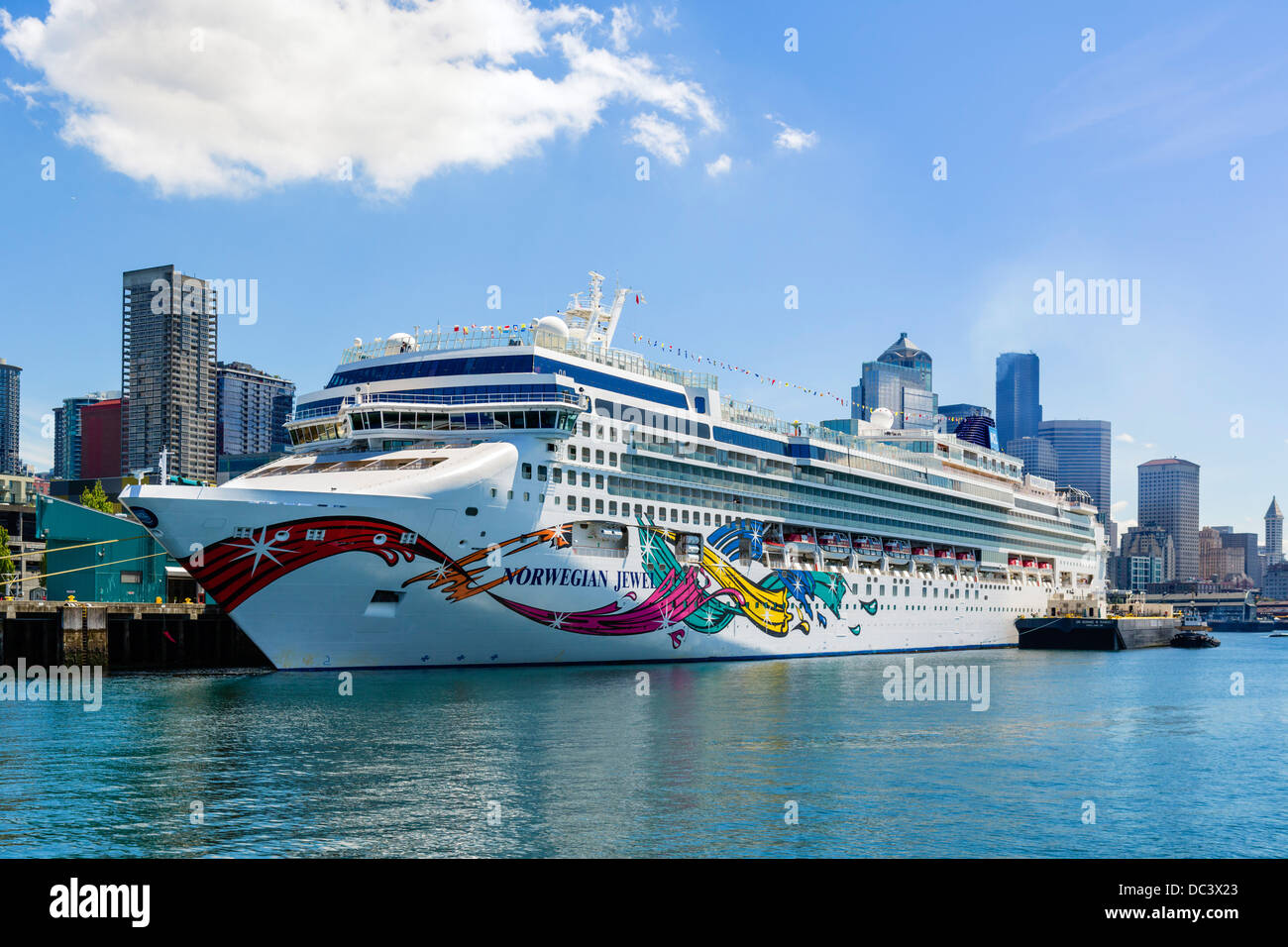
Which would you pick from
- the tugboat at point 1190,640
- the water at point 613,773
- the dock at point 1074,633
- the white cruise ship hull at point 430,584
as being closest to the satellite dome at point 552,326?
the white cruise ship hull at point 430,584

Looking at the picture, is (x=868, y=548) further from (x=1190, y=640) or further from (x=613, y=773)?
(x=1190, y=640)

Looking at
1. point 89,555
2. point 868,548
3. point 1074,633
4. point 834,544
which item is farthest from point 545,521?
point 1074,633

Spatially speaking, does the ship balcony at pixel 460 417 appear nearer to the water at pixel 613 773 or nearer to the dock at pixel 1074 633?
the water at pixel 613 773

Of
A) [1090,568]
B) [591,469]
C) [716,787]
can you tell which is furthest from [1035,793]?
[1090,568]

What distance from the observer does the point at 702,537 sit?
5891cm

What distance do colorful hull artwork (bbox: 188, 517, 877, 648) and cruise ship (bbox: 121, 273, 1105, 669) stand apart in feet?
0.28

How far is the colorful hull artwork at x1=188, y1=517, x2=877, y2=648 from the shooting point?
4222cm

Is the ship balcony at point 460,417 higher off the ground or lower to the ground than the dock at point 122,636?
higher

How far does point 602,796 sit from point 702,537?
35736mm

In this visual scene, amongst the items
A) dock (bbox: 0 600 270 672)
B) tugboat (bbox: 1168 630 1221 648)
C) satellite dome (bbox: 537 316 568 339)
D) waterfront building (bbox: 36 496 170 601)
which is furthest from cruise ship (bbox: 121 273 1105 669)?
tugboat (bbox: 1168 630 1221 648)

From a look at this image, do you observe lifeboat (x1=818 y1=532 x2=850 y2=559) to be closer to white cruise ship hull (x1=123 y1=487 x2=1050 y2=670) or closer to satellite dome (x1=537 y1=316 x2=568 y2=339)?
white cruise ship hull (x1=123 y1=487 x2=1050 y2=670)

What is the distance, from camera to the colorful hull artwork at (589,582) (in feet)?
139

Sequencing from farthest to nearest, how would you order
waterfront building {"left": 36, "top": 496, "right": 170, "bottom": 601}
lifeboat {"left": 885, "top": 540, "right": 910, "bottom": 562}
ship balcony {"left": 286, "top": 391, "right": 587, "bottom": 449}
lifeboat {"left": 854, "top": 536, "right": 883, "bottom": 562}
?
lifeboat {"left": 885, "top": 540, "right": 910, "bottom": 562}, lifeboat {"left": 854, "top": 536, "right": 883, "bottom": 562}, waterfront building {"left": 36, "top": 496, "right": 170, "bottom": 601}, ship balcony {"left": 286, "top": 391, "right": 587, "bottom": 449}

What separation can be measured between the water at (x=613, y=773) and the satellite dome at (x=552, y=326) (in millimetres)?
17538
